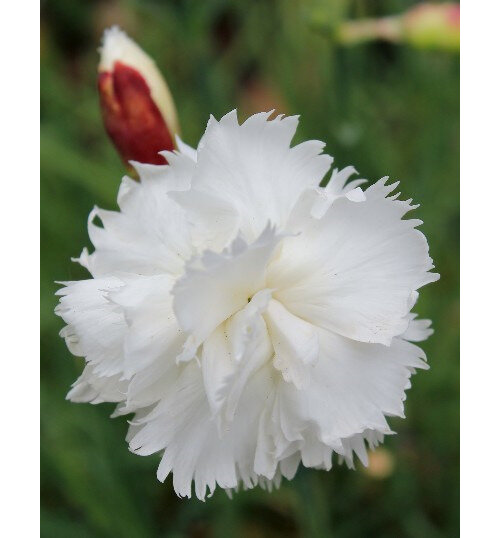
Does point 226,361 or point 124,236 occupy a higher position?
point 124,236

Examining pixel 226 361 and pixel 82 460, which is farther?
pixel 82 460

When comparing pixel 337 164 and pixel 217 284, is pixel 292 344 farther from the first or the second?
pixel 337 164

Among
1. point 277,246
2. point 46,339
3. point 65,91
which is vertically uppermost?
point 65,91

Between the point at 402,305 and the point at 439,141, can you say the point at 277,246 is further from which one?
the point at 439,141

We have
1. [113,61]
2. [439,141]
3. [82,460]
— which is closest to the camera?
[113,61]

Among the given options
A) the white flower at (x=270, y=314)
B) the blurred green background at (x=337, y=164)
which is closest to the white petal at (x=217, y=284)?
the white flower at (x=270, y=314)

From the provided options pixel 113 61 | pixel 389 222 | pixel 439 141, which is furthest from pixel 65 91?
pixel 389 222

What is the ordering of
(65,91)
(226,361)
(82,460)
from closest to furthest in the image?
(226,361)
(82,460)
(65,91)
